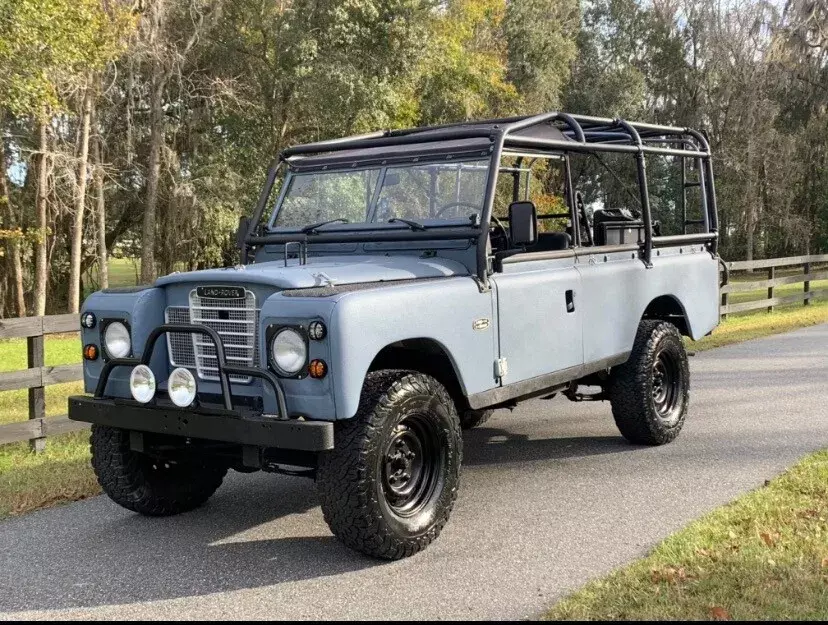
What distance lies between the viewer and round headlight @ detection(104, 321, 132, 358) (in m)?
4.97

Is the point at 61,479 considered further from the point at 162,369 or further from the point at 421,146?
the point at 421,146

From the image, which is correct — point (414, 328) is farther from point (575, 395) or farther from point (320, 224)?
point (575, 395)

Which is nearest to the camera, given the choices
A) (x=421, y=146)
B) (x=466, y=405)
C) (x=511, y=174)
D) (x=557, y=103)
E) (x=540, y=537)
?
(x=540, y=537)

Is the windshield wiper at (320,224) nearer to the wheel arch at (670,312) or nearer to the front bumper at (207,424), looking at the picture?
the front bumper at (207,424)

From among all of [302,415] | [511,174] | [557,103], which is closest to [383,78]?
[557,103]

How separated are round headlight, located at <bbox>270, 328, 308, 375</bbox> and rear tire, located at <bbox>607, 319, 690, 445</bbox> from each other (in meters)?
3.21

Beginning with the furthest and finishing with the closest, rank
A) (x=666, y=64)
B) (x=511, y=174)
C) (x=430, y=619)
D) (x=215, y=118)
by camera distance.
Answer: (x=666, y=64)
(x=215, y=118)
(x=511, y=174)
(x=430, y=619)

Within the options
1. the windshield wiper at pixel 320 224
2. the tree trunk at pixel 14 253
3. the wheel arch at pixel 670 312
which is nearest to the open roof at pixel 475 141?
the windshield wiper at pixel 320 224

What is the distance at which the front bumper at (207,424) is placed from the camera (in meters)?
4.07

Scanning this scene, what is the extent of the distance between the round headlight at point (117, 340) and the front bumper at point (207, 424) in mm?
283

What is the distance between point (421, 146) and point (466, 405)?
1.80m

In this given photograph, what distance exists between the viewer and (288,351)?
4.25m

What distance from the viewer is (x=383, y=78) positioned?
2411 cm

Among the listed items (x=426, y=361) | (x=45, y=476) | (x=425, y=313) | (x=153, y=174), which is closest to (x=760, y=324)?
(x=426, y=361)
